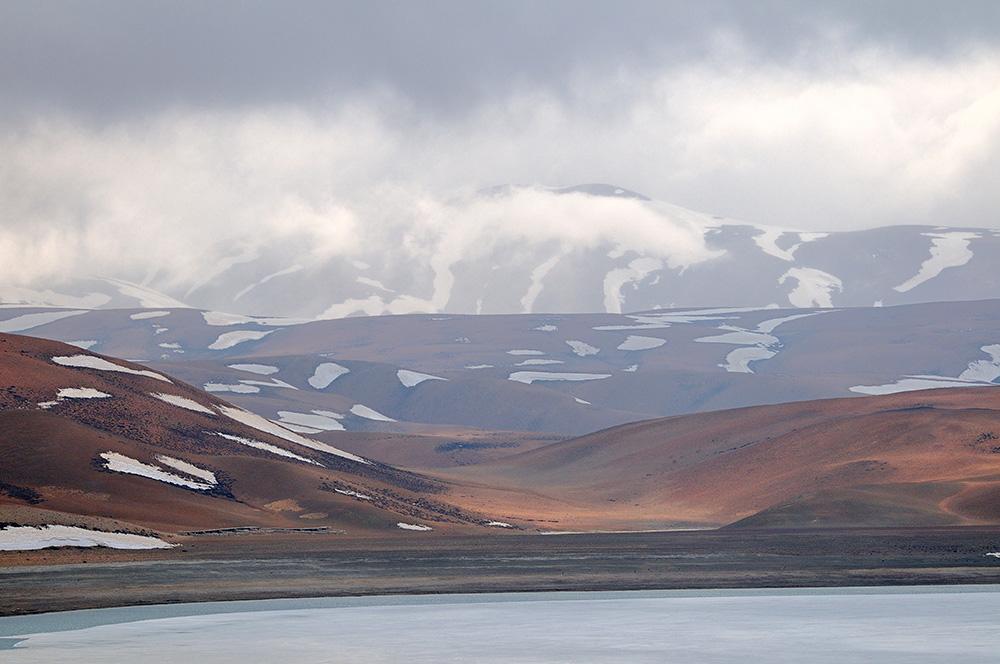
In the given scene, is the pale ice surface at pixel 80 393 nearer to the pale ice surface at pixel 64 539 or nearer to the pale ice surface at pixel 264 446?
the pale ice surface at pixel 264 446

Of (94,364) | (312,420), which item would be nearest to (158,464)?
(94,364)

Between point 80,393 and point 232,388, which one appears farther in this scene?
point 232,388

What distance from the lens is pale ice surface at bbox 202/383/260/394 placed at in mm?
179625

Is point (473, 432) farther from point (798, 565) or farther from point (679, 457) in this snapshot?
point (798, 565)

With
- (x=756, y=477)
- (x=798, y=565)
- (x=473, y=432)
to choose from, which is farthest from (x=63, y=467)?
(x=473, y=432)

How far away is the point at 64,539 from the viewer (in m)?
40.9

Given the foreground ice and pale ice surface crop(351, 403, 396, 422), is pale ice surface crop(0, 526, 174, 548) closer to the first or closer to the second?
the foreground ice

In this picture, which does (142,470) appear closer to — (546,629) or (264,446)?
(264,446)

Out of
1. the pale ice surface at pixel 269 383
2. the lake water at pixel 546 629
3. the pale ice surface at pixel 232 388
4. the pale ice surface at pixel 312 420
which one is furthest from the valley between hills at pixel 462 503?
the pale ice surface at pixel 269 383

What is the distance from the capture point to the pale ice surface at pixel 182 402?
7269cm

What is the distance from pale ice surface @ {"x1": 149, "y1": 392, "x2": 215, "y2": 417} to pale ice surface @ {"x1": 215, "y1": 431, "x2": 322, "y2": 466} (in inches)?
131

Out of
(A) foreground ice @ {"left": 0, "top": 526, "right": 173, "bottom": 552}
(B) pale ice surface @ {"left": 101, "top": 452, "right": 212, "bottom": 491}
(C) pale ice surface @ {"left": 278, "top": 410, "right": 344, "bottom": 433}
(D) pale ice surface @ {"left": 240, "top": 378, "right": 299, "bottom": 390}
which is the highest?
(D) pale ice surface @ {"left": 240, "top": 378, "right": 299, "bottom": 390}

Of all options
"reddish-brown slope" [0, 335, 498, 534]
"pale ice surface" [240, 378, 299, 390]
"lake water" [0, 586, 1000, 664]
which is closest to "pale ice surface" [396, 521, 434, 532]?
"reddish-brown slope" [0, 335, 498, 534]

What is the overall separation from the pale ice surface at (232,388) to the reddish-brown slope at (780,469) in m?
68.7
